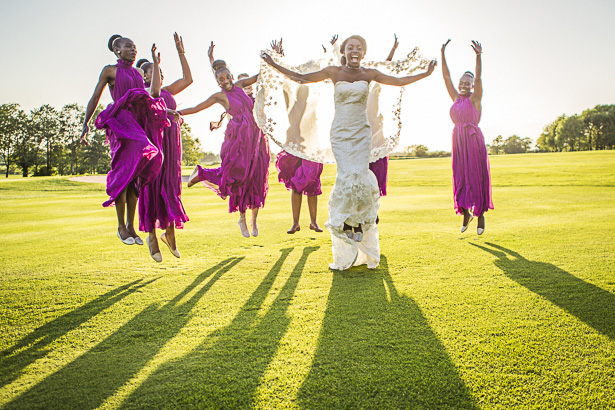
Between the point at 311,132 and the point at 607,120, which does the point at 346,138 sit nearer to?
the point at 311,132

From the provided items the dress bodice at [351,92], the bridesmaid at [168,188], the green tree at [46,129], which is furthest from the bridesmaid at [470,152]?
the green tree at [46,129]

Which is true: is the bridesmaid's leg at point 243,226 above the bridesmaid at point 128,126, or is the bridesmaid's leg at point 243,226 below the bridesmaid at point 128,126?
below

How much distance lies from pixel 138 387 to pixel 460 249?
5144 millimetres

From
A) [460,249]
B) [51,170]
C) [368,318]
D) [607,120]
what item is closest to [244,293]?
[368,318]

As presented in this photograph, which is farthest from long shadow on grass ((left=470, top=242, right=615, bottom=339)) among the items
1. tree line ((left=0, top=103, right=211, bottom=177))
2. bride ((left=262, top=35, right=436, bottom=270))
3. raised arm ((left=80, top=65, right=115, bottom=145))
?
tree line ((left=0, top=103, right=211, bottom=177))

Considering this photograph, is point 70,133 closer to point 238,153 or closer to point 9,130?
point 9,130

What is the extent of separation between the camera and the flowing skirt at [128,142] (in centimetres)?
453

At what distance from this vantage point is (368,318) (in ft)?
11.7

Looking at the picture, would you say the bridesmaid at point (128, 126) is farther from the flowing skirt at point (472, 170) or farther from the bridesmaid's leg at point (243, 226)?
the flowing skirt at point (472, 170)

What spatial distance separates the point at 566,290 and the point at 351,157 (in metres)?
2.82

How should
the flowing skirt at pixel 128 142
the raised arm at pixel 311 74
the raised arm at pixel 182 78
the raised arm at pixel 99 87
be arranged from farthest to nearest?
the raised arm at pixel 311 74
the raised arm at pixel 182 78
the raised arm at pixel 99 87
the flowing skirt at pixel 128 142

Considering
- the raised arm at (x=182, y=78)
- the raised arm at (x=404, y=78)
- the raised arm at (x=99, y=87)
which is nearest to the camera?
the raised arm at (x=99, y=87)

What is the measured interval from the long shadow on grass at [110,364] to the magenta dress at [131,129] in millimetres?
1609

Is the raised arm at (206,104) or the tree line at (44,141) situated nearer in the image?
the raised arm at (206,104)
